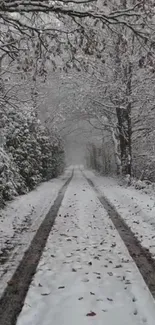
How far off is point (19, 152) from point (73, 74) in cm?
858

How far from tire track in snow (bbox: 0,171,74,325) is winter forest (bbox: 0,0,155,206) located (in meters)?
3.50

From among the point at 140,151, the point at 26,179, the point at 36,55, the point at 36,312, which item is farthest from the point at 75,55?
the point at 140,151

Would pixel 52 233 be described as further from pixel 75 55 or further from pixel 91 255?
pixel 75 55

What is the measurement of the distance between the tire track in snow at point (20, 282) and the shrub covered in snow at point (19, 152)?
11.2 feet

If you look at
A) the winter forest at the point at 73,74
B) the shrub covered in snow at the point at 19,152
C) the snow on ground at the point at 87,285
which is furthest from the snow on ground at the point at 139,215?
the shrub covered in snow at the point at 19,152

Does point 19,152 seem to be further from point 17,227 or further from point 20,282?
point 20,282

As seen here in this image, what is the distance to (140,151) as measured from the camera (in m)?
29.6

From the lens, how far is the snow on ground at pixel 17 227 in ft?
24.7

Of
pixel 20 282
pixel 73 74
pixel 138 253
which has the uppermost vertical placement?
pixel 73 74

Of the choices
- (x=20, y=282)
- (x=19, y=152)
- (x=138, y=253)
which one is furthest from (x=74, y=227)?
(x=19, y=152)

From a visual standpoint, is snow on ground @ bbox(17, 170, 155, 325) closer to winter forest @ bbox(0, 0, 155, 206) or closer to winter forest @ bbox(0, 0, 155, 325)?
winter forest @ bbox(0, 0, 155, 325)

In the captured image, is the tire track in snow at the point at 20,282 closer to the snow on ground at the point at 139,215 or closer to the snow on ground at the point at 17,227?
the snow on ground at the point at 17,227

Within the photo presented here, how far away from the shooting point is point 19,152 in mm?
19812

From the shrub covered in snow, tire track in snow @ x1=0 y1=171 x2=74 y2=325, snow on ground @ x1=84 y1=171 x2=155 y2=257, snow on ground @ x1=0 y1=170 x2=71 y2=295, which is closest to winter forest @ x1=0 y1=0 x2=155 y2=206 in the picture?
the shrub covered in snow
